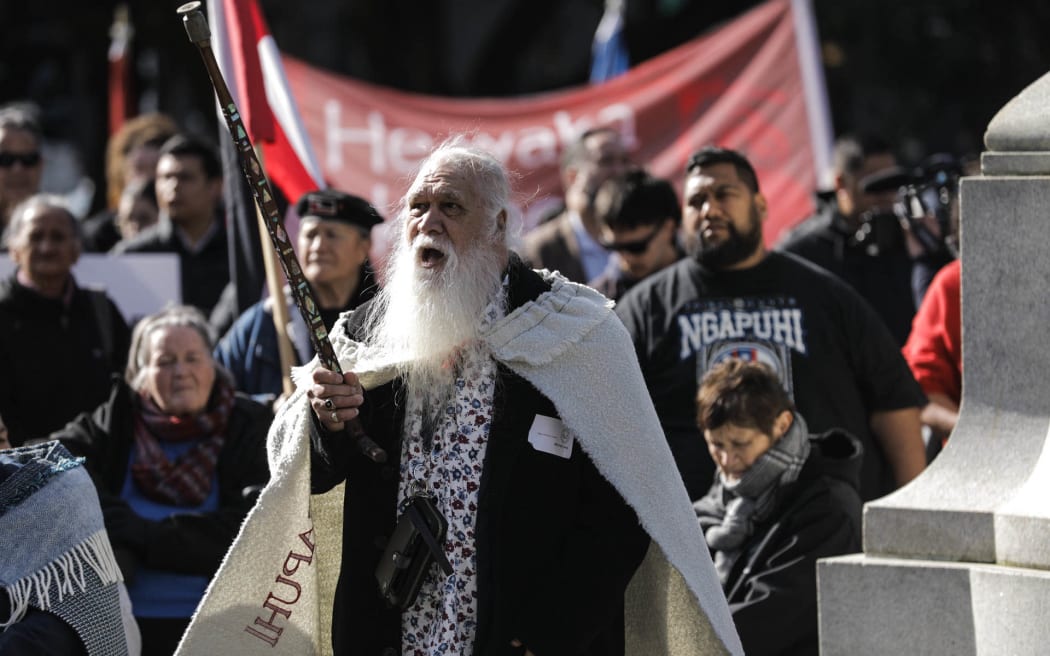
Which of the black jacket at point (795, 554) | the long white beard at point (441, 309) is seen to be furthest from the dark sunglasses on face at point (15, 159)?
the long white beard at point (441, 309)

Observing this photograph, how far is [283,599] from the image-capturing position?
4469 mm

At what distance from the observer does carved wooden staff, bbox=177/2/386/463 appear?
4027 millimetres

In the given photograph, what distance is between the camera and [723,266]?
6254 millimetres

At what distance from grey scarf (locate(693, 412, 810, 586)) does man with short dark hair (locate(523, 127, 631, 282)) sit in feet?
10.3

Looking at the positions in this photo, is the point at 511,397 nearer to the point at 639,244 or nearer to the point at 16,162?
the point at 639,244

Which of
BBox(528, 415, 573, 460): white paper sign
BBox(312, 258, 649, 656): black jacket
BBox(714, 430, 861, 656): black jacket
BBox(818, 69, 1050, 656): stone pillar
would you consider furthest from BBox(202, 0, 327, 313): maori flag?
BBox(818, 69, 1050, 656): stone pillar

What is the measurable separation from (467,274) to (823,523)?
1.53 metres

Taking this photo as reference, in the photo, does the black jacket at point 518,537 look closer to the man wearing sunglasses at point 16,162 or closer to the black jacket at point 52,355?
the black jacket at point 52,355

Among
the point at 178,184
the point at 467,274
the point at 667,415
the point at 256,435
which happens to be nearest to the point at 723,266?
the point at 667,415

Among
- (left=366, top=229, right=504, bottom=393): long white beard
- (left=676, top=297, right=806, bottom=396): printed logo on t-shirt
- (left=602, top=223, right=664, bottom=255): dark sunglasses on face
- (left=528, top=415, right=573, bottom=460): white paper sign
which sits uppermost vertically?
(left=602, top=223, right=664, bottom=255): dark sunglasses on face

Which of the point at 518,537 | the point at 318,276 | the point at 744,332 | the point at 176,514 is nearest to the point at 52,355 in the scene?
the point at 318,276

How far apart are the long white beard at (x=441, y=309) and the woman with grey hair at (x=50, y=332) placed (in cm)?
270

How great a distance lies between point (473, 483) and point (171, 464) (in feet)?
6.93

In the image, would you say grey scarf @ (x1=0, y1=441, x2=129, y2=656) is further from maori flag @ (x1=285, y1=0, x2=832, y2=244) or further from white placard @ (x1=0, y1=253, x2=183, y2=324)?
maori flag @ (x1=285, y1=0, x2=832, y2=244)
